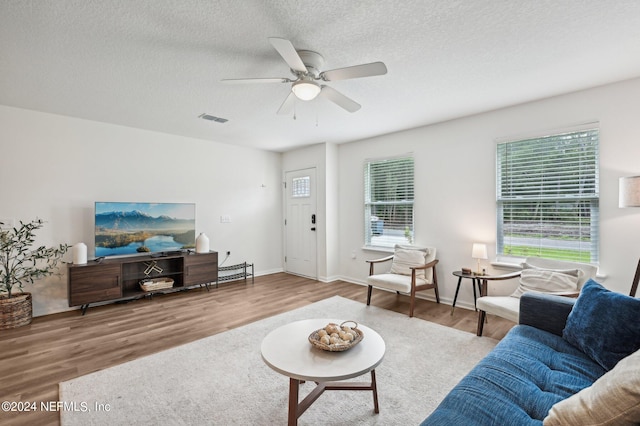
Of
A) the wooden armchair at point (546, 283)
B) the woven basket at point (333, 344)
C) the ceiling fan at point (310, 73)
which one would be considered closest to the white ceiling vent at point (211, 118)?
the ceiling fan at point (310, 73)

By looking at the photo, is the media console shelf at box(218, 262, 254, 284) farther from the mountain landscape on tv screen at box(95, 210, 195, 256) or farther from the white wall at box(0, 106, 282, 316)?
the mountain landscape on tv screen at box(95, 210, 195, 256)

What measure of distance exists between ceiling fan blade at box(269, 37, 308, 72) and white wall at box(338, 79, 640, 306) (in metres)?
2.81

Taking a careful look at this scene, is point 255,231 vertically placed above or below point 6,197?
below

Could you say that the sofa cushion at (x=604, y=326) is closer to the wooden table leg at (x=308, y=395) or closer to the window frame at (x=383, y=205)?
the wooden table leg at (x=308, y=395)

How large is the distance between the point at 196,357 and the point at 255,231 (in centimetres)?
347

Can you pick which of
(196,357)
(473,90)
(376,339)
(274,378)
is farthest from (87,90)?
(473,90)

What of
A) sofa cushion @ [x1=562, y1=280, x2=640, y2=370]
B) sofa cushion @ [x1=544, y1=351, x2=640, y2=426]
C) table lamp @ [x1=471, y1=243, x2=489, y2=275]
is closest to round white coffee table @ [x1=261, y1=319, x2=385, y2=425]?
sofa cushion @ [x1=544, y1=351, x2=640, y2=426]

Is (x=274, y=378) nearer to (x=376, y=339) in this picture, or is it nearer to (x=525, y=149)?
(x=376, y=339)

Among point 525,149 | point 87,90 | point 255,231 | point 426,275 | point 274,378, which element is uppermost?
point 87,90

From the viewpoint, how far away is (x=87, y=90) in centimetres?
308

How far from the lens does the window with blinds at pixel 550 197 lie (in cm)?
315

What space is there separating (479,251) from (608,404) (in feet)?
9.59

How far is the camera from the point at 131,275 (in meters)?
4.38

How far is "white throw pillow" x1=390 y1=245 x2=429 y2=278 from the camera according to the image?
4109 mm
